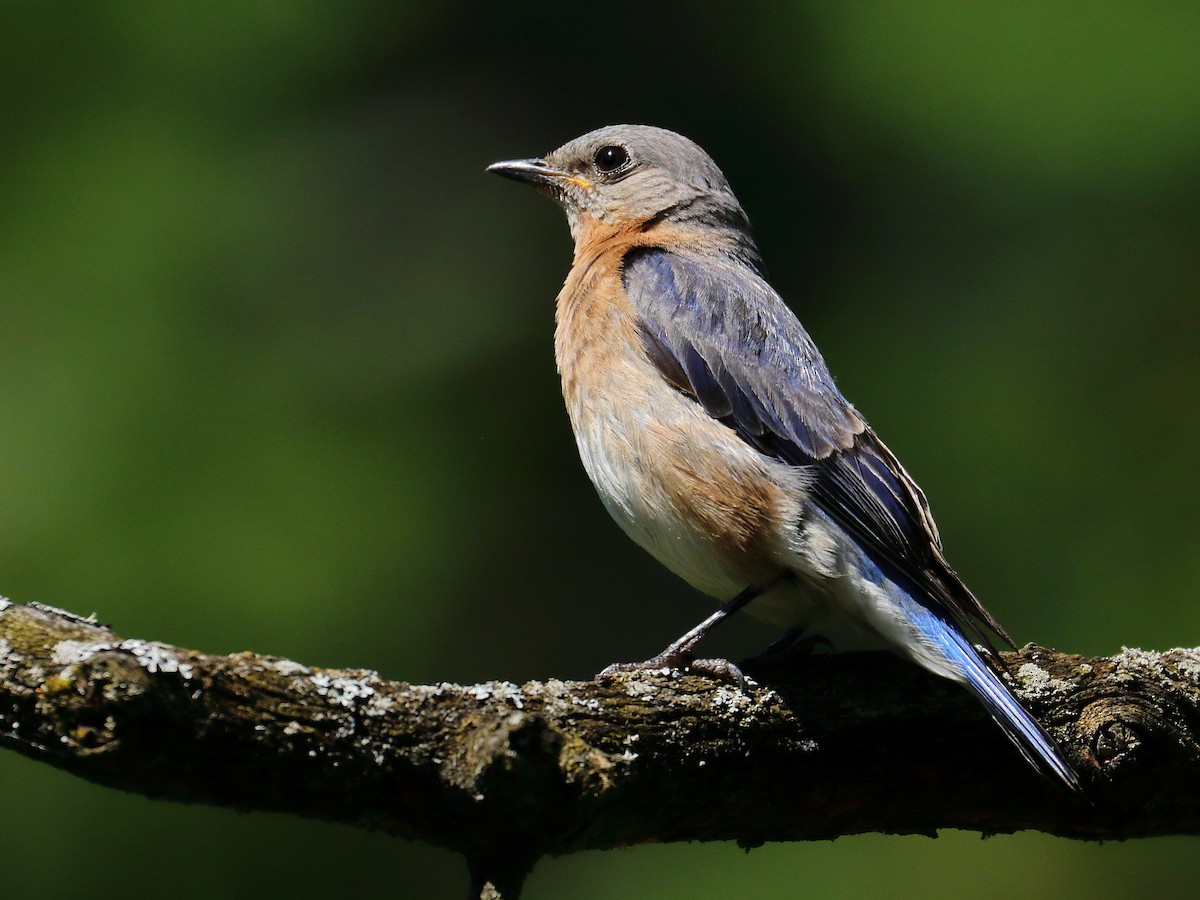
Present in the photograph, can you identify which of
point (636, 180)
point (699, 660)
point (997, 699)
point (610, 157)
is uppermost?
point (610, 157)

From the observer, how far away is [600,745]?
2871mm

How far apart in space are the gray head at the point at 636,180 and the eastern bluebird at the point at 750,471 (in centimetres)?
47

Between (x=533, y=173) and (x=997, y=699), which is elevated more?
(x=533, y=173)

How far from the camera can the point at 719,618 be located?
3.73 m

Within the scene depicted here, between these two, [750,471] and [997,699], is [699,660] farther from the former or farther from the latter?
[997,699]

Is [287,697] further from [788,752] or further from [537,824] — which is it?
[788,752]

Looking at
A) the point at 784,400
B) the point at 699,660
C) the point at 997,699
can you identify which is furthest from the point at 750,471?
the point at 997,699

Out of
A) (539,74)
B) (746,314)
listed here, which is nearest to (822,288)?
(539,74)

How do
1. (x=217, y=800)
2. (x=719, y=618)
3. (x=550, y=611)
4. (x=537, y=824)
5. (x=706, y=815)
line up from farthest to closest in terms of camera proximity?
(x=550, y=611) < (x=719, y=618) < (x=706, y=815) < (x=537, y=824) < (x=217, y=800)

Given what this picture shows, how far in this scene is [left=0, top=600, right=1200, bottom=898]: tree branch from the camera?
7.45 feet

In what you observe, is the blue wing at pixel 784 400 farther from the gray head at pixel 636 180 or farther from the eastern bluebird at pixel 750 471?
the gray head at pixel 636 180

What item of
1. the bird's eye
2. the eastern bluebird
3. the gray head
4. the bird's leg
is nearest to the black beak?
the gray head

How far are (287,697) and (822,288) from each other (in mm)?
5309

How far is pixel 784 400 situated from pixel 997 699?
1279 mm
